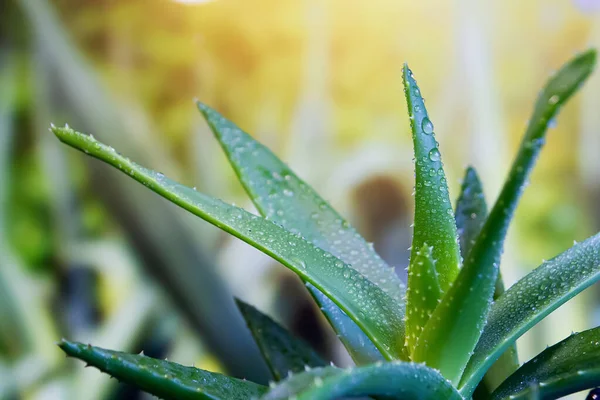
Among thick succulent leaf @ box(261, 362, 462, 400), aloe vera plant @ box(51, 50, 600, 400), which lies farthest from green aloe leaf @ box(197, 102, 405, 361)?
thick succulent leaf @ box(261, 362, 462, 400)

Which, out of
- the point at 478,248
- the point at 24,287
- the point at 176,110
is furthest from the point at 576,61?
the point at 24,287

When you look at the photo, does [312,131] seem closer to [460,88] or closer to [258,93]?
[258,93]

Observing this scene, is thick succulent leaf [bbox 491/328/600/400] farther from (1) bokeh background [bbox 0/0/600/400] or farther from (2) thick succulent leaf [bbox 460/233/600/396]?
(1) bokeh background [bbox 0/0/600/400]

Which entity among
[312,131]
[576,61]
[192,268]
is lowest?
[576,61]

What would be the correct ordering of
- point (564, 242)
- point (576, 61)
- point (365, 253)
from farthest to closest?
point (564, 242), point (365, 253), point (576, 61)

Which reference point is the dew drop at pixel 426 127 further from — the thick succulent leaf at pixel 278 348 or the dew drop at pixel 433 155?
the thick succulent leaf at pixel 278 348

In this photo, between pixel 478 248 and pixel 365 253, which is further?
pixel 365 253

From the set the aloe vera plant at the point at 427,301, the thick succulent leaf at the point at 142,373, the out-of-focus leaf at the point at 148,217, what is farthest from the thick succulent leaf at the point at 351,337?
the out-of-focus leaf at the point at 148,217

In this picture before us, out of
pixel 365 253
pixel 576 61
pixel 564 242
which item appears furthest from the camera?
pixel 564 242
